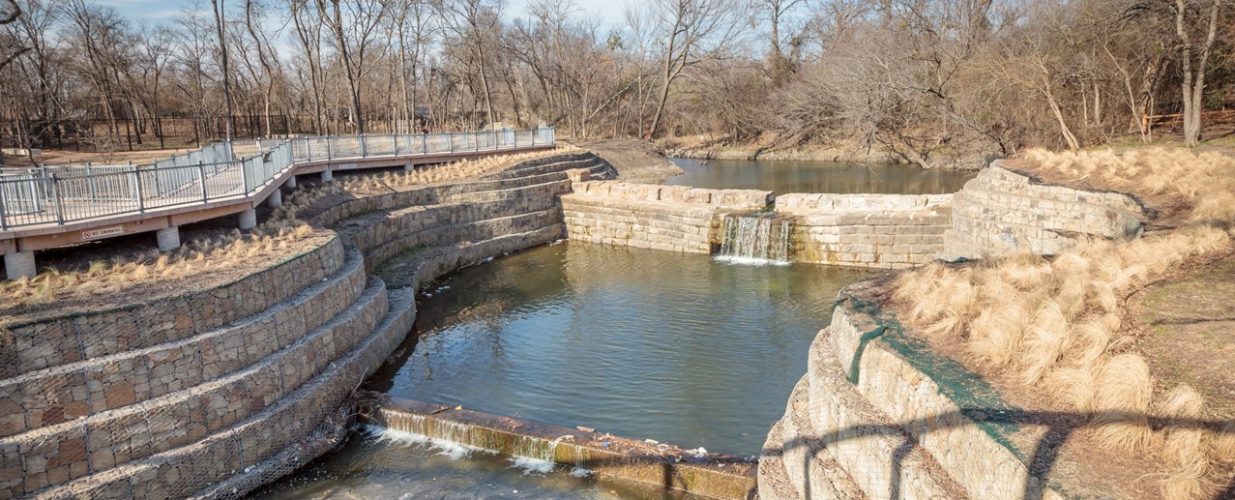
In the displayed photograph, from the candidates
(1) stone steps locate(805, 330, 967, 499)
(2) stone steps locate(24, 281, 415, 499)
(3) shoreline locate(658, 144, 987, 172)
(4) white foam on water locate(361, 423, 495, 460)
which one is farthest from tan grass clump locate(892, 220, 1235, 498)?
(3) shoreline locate(658, 144, 987, 172)

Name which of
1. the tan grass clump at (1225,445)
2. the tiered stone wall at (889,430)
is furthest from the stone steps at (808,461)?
the tan grass clump at (1225,445)

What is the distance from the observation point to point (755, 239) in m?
20.1

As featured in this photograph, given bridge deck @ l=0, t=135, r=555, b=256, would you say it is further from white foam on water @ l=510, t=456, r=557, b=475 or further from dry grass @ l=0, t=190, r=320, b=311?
white foam on water @ l=510, t=456, r=557, b=475

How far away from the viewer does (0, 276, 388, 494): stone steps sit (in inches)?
310

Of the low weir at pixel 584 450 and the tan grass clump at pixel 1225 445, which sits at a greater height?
the tan grass clump at pixel 1225 445

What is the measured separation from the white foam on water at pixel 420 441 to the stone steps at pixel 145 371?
182 cm

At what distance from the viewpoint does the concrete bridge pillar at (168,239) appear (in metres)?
11.9

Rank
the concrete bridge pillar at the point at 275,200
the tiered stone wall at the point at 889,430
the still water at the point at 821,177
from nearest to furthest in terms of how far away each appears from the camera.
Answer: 1. the tiered stone wall at the point at 889,430
2. the concrete bridge pillar at the point at 275,200
3. the still water at the point at 821,177

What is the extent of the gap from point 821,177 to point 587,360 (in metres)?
25.5

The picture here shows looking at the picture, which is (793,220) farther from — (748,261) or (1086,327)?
(1086,327)

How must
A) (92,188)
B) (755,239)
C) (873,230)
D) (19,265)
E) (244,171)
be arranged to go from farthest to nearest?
(755,239) → (873,230) → (244,171) → (92,188) → (19,265)

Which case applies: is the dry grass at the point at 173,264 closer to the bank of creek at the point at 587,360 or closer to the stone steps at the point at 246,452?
the stone steps at the point at 246,452

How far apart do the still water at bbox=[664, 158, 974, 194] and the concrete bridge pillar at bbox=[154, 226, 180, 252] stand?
Answer: 22510 millimetres

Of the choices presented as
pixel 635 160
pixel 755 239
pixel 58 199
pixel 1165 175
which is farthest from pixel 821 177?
pixel 58 199
